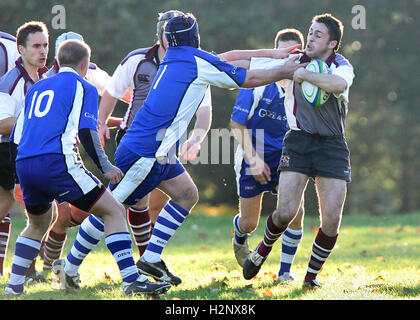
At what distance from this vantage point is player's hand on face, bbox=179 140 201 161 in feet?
22.5

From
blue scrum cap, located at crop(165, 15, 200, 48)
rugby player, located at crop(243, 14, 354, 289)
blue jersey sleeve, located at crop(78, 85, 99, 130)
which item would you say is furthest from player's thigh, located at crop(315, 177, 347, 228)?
blue jersey sleeve, located at crop(78, 85, 99, 130)

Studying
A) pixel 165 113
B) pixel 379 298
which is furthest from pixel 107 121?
pixel 379 298

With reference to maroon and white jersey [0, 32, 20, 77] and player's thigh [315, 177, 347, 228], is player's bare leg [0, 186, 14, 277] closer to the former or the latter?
maroon and white jersey [0, 32, 20, 77]

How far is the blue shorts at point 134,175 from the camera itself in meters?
6.11

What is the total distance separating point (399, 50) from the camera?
23.9m

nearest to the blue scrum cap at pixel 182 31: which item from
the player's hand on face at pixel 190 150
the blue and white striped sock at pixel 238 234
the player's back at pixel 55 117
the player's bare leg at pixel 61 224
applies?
the player's back at pixel 55 117

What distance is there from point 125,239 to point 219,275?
6.56 feet

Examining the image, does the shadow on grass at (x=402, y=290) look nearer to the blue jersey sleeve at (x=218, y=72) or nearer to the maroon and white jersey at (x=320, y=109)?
the maroon and white jersey at (x=320, y=109)

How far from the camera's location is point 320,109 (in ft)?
21.0

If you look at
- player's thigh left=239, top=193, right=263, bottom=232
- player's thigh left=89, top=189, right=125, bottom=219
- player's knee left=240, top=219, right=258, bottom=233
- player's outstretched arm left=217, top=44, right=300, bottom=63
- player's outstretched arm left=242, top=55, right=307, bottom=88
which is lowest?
player's knee left=240, top=219, right=258, bottom=233

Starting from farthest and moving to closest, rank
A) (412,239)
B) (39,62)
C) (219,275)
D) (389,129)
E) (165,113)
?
1. (389,129)
2. (412,239)
3. (219,275)
4. (39,62)
5. (165,113)

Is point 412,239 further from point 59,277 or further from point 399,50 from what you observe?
point 399,50

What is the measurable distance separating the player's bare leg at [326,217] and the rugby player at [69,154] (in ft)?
4.79

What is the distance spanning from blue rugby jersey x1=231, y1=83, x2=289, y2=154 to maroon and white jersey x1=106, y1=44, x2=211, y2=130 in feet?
1.29
